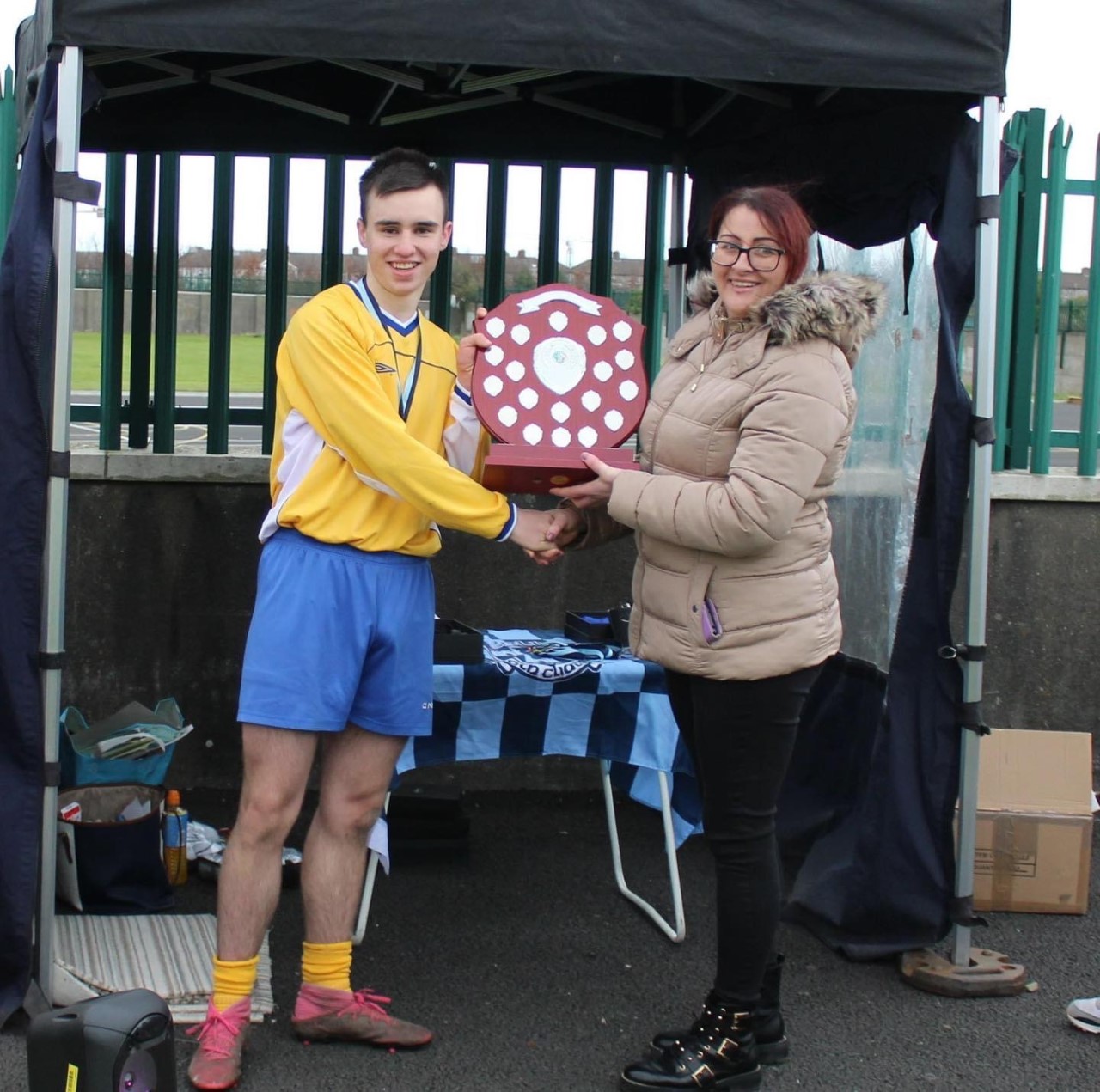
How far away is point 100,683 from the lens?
15.4 ft

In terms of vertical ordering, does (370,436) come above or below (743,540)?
above

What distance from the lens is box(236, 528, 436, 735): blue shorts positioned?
9.46 feet

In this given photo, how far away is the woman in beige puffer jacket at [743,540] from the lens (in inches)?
Result: 106

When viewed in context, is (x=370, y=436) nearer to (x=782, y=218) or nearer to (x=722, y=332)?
(x=722, y=332)

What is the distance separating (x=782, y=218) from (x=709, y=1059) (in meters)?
1.69

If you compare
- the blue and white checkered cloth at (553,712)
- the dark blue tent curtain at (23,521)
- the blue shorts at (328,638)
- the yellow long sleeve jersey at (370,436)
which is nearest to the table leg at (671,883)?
the blue and white checkered cloth at (553,712)

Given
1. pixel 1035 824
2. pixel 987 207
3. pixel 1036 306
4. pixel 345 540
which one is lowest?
pixel 1035 824

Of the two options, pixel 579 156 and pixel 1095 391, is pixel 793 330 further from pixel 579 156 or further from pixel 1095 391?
pixel 1095 391

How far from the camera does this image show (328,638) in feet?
9.52

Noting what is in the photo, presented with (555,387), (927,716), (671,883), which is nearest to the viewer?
(555,387)

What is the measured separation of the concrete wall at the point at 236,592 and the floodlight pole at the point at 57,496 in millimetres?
1622

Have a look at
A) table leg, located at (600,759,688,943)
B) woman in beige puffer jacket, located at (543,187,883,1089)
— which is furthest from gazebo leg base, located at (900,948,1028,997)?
woman in beige puffer jacket, located at (543,187,883,1089)

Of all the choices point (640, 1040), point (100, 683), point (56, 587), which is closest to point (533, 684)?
point (640, 1040)

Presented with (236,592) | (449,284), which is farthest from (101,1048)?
(449,284)
